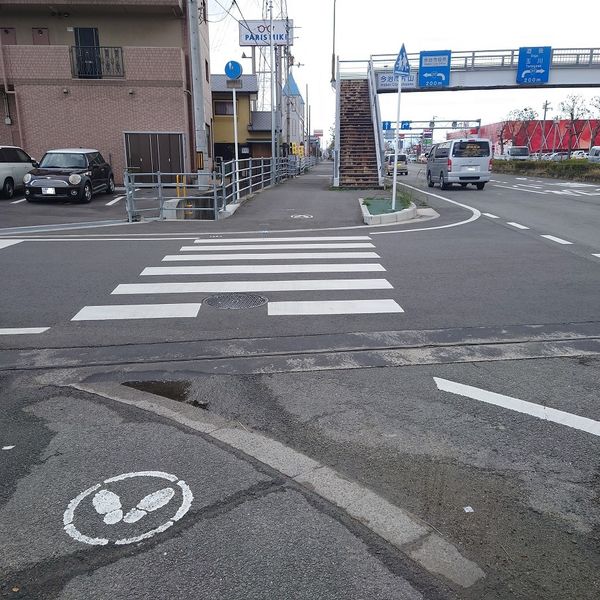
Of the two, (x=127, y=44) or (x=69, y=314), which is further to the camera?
(x=127, y=44)

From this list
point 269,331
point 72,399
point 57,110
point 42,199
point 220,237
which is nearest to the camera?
point 72,399

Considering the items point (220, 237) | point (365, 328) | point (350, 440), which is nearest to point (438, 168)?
point (220, 237)

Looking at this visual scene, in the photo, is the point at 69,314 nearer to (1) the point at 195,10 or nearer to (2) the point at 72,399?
(2) the point at 72,399

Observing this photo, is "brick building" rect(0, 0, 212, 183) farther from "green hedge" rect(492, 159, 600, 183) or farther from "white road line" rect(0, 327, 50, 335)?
"green hedge" rect(492, 159, 600, 183)

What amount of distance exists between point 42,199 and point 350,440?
58.1ft

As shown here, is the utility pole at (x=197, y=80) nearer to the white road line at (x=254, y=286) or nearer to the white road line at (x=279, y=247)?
the white road line at (x=279, y=247)

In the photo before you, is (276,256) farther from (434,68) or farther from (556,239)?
(434,68)

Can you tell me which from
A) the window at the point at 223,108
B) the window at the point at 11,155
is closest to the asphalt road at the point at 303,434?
the window at the point at 11,155

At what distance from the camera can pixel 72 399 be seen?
14.5ft

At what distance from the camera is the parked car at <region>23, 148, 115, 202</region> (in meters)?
17.8

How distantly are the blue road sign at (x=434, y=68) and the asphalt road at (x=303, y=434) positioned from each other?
27771 millimetres

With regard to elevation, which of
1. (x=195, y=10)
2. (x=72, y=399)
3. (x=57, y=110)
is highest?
(x=195, y=10)

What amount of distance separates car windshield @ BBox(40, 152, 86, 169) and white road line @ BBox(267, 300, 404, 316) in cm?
1482

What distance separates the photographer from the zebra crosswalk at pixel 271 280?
673cm
